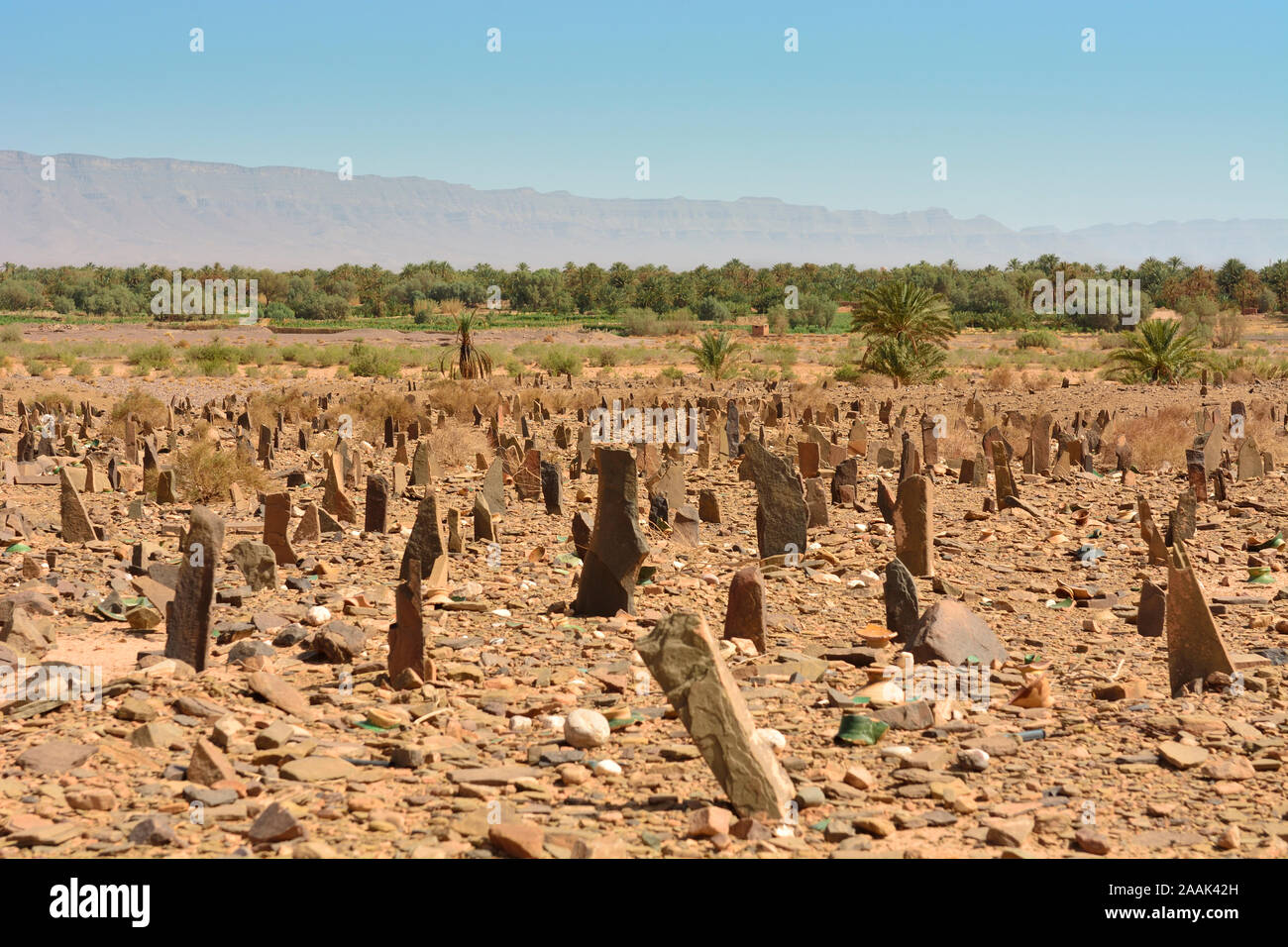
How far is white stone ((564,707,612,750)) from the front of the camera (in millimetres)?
4668

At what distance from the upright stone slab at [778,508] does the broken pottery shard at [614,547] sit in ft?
6.18

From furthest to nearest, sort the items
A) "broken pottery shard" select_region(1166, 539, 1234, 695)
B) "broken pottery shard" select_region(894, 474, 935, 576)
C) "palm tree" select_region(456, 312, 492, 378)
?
"palm tree" select_region(456, 312, 492, 378) < "broken pottery shard" select_region(894, 474, 935, 576) < "broken pottery shard" select_region(1166, 539, 1234, 695)

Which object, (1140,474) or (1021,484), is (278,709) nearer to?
(1021,484)

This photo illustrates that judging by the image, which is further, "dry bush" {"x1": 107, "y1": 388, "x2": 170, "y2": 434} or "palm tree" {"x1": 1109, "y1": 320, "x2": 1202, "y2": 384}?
"palm tree" {"x1": 1109, "y1": 320, "x2": 1202, "y2": 384}

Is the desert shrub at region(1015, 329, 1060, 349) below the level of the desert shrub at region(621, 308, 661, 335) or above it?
below

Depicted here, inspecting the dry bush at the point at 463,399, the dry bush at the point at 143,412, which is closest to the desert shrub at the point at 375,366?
the dry bush at the point at 463,399

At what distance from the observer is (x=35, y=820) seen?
3756mm

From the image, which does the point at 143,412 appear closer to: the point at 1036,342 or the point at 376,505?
the point at 376,505

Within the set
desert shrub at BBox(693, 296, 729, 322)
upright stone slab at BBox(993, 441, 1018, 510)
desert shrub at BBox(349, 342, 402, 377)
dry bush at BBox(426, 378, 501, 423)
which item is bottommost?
upright stone slab at BBox(993, 441, 1018, 510)

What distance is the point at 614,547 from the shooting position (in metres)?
6.90

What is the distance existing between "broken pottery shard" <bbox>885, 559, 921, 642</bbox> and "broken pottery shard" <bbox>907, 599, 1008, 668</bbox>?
1.23 ft

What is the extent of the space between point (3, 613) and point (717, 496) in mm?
6320

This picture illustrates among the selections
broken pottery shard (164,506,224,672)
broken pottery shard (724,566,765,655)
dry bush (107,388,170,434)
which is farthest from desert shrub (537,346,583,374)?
broken pottery shard (164,506,224,672)

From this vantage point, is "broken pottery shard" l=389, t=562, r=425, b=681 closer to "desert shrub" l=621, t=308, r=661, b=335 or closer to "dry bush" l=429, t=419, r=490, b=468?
"dry bush" l=429, t=419, r=490, b=468
